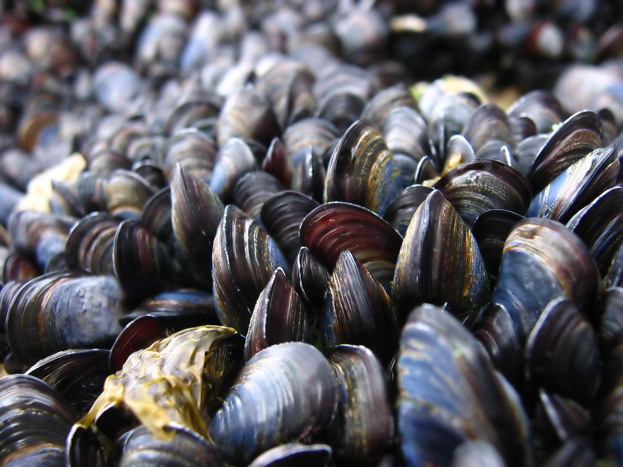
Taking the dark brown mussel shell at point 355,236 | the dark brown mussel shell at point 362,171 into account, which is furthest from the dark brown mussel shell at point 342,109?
the dark brown mussel shell at point 355,236

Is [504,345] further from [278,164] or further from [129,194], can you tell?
[129,194]

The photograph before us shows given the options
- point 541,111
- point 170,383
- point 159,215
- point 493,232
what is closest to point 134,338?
point 170,383

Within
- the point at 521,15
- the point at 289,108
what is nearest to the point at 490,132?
the point at 289,108

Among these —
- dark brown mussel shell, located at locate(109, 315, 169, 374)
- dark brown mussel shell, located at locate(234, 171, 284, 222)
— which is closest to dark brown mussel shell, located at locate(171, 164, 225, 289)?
dark brown mussel shell, located at locate(234, 171, 284, 222)

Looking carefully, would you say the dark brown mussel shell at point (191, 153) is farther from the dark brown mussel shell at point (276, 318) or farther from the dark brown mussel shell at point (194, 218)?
the dark brown mussel shell at point (276, 318)

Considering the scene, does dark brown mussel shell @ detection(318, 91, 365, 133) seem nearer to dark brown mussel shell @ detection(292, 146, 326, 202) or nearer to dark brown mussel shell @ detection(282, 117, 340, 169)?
dark brown mussel shell @ detection(282, 117, 340, 169)

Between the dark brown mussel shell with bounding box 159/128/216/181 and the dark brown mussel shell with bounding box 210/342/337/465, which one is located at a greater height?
the dark brown mussel shell with bounding box 159/128/216/181

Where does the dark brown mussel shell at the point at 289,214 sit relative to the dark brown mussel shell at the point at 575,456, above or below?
above
